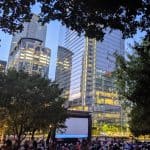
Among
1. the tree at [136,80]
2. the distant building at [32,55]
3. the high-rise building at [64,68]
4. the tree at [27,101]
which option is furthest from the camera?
the high-rise building at [64,68]

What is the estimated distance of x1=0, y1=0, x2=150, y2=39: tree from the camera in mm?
7512

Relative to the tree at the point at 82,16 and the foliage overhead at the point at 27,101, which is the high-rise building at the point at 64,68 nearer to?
the foliage overhead at the point at 27,101

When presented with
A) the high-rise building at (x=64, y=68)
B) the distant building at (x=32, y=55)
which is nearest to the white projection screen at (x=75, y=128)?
the distant building at (x=32, y=55)

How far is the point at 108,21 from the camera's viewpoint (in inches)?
312

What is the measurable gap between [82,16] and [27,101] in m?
21.6

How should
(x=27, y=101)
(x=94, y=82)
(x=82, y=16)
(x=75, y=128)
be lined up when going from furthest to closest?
(x=94, y=82), (x=75, y=128), (x=27, y=101), (x=82, y=16)

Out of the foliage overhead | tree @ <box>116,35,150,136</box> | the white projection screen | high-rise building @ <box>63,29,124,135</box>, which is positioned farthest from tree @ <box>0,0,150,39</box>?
high-rise building @ <box>63,29,124,135</box>

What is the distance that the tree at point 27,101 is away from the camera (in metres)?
27.8

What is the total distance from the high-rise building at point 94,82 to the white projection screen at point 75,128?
288ft

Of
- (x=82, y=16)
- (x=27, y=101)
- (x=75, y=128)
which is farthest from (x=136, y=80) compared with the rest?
(x=75, y=128)

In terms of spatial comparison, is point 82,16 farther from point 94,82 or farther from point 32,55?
point 94,82

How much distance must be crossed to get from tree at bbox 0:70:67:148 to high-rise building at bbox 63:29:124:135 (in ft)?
363

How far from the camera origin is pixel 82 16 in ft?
26.3

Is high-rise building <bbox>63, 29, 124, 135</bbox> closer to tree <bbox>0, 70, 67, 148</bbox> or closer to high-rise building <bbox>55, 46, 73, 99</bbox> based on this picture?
high-rise building <bbox>55, 46, 73, 99</bbox>
